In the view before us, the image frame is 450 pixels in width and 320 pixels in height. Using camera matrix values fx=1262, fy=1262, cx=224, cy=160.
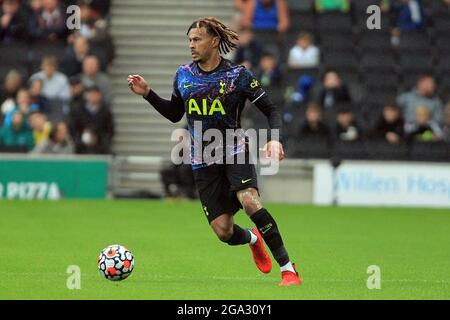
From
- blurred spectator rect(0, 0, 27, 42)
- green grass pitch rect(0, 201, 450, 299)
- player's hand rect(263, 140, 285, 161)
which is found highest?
blurred spectator rect(0, 0, 27, 42)

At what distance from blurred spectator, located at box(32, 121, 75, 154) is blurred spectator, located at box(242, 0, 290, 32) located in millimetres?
4605

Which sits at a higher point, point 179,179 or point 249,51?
point 249,51

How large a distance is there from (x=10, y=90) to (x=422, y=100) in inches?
297

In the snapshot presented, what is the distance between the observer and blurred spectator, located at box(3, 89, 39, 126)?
22453mm

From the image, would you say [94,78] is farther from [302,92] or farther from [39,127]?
[302,92]

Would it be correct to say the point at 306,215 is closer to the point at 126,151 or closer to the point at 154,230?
the point at 154,230

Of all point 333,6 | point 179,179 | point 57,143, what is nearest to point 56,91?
point 57,143

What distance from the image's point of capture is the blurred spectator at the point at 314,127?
22234 mm

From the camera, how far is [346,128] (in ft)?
73.8

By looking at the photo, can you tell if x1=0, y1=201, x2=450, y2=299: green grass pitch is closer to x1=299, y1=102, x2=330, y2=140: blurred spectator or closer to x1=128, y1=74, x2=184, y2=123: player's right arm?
x1=128, y1=74, x2=184, y2=123: player's right arm

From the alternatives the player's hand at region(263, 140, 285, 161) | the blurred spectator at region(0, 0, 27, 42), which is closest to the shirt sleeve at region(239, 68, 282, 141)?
the player's hand at region(263, 140, 285, 161)

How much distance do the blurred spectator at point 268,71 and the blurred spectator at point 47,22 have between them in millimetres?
4053

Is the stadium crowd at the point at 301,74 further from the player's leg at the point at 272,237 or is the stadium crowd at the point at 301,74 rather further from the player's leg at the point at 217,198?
the player's leg at the point at 272,237

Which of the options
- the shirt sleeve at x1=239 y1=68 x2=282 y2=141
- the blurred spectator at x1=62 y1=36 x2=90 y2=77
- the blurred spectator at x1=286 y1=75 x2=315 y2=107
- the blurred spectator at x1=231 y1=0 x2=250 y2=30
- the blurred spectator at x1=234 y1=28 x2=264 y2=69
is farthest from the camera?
the blurred spectator at x1=231 y1=0 x2=250 y2=30
